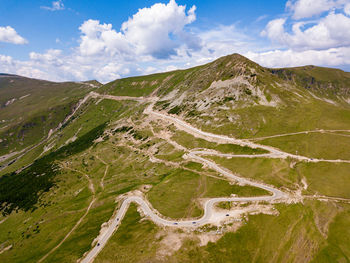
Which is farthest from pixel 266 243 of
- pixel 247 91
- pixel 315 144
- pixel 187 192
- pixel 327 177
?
pixel 247 91

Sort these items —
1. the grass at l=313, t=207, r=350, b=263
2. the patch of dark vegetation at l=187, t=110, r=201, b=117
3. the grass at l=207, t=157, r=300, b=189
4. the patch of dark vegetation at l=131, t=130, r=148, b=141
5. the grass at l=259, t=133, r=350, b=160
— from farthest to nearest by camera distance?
the patch of dark vegetation at l=187, t=110, r=201, b=117 → the patch of dark vegetation at l=131, t=130, r=148, b=141 → the grass at l=259, t=133, r=350, b=160 → the grass at l=207, t=157, r=300, b=189 → the grass at l=313, t=207, r=350, b=263

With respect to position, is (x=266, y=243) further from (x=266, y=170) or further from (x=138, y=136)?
(x=138, y=136)

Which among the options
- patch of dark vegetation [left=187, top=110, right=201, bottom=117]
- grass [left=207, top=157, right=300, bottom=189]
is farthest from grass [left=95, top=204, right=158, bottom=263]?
patch of dark vegetation [left=187, top=110, right=201, bottom=117]

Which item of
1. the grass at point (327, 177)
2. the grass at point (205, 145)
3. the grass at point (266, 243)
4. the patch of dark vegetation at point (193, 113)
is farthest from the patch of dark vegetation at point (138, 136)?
the grass at point (327, 177)

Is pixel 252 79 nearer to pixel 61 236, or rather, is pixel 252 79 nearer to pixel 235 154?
pixel 235 154

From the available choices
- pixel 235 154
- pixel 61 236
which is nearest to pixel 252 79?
pixel 235 154

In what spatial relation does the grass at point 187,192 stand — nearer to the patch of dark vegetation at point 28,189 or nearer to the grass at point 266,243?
the grass at point 266,243

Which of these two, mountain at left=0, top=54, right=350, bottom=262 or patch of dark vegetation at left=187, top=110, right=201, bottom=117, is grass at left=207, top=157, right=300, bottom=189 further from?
patch of dark vegetation at left=187, top=110, right=201, bottom=117

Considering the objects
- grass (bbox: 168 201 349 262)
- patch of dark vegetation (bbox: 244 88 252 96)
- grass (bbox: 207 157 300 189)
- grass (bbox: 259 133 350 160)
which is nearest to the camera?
grass (bbox: 168 201 349 262)
